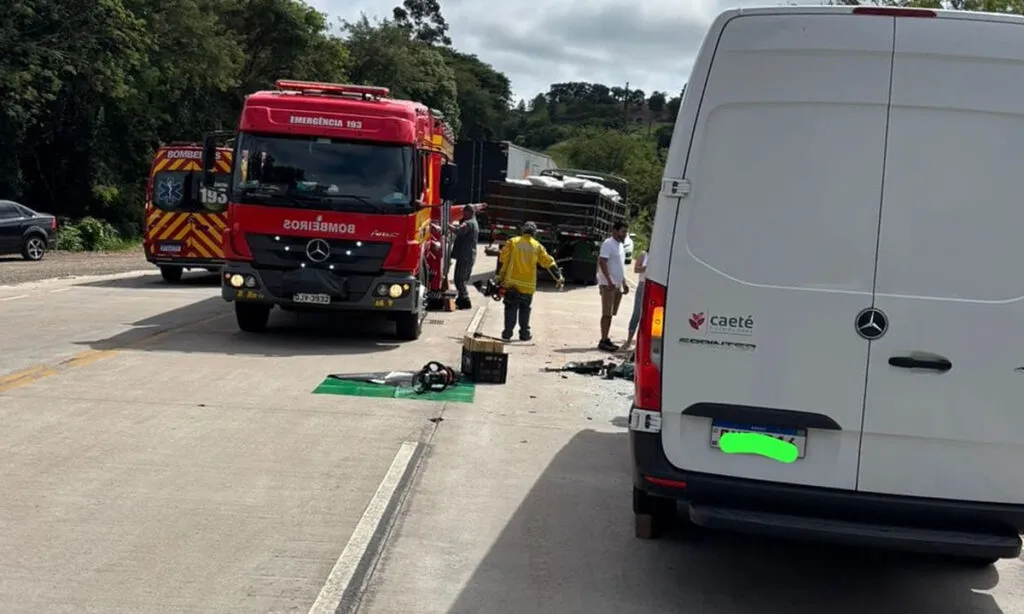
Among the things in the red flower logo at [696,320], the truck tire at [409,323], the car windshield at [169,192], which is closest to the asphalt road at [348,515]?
the red flower logo at [696,320]

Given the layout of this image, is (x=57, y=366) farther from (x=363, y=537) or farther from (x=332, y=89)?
(x=363, y=537)

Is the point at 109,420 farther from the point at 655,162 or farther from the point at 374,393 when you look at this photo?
the point at 655,162

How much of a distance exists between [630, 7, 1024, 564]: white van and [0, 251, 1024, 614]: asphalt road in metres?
0.90

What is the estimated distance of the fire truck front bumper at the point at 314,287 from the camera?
44.3 feet

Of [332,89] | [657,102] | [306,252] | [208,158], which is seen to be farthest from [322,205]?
[657,102]

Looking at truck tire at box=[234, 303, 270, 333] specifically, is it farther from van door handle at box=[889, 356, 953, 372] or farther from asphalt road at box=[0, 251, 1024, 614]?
van door handle at box=[889, 356, 953, 372]

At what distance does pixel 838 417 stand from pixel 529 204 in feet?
74.4

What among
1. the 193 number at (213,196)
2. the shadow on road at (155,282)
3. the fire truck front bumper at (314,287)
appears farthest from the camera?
the shadow on road at (155,282)

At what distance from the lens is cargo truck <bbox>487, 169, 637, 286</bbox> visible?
89.1ft

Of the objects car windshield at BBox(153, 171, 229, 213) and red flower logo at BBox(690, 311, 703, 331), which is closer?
red flower logo at BBox(690, 311, 703, 331)

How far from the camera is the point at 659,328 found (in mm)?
5234

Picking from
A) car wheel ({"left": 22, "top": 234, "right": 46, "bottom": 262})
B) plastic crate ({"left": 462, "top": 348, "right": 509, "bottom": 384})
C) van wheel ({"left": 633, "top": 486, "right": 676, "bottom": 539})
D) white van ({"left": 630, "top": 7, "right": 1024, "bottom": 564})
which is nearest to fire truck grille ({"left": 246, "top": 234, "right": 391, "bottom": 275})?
plastic crate ({"left": 462, "top": 348, "right": 509, "bottom": 384})

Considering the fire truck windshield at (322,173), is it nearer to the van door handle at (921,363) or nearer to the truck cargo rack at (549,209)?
the van door handle at (921,363)

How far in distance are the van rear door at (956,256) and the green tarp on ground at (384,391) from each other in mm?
6083
